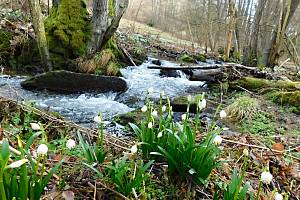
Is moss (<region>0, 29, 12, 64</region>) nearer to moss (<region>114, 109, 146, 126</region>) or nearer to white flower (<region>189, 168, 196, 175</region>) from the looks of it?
moss (<region>114, 109, 146, 126</region>)

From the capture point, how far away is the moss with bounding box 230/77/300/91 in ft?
25.9

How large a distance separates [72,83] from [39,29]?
171 centimetres

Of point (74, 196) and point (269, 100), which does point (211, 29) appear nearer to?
point (269, 100)

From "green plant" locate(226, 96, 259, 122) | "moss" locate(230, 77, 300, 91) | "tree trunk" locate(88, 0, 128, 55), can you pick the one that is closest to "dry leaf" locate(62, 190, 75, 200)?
"green plant" locate(226, 96, 259, 122)

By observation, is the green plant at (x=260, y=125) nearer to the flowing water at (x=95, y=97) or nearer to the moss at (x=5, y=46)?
the flowing water at (x=95, y=97)

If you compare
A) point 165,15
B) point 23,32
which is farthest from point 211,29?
point 23,32

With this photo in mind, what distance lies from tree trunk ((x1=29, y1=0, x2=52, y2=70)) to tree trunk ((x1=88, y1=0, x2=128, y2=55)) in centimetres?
149

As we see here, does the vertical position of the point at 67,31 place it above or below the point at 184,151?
above

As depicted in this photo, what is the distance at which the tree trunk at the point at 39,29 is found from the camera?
318 inches

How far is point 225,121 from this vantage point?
6035 mm

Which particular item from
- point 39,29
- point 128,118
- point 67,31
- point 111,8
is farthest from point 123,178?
point 111,8

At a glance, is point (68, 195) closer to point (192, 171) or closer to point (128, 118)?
point (192, 171)

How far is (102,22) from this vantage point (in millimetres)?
10125

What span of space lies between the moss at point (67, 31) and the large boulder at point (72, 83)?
1819mm
